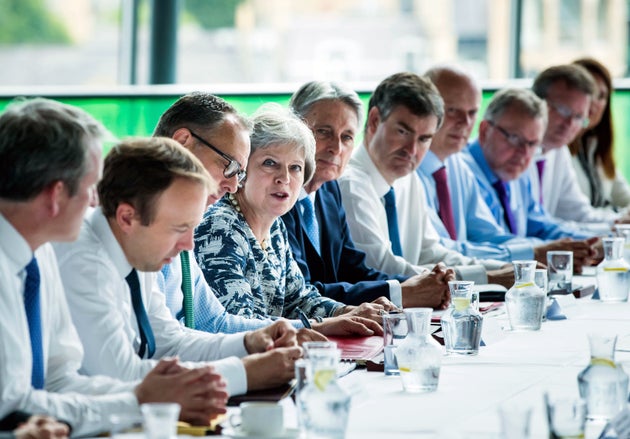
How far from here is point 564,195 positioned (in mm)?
6605

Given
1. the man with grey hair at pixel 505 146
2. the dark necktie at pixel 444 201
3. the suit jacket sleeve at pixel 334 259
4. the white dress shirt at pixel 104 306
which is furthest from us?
the man with grey hair at pixel 505 146

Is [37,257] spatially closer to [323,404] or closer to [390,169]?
[323,404]

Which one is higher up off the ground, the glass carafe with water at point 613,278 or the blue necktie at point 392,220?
the blue necktie at point 392,220

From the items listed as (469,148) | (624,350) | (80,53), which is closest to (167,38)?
(469,148)

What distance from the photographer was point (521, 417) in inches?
67.8

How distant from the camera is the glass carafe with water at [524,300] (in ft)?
10.6

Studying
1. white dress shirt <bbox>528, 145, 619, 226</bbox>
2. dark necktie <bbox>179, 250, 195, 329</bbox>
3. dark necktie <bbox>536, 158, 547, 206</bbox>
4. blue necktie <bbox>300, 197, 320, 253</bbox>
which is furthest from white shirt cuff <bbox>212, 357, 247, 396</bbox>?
white dress shirt <bbox>528, 145, 619, 226</bbox>

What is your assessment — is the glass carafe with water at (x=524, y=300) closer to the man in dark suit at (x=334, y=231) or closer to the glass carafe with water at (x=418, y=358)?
the man in dark suit at (x=334, y=231)

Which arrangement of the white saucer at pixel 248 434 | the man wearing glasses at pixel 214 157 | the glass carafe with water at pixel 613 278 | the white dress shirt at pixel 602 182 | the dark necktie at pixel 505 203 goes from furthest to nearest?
the white dress shirt at pixel 602 182
the dark necktie at pixel 505 203
the glass carafe with water at pixel 613 278
the man wearing glasses at pixel 214 157
the white saucer at pixel 248 434

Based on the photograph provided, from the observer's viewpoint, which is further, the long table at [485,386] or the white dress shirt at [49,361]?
the long table at [485,386]

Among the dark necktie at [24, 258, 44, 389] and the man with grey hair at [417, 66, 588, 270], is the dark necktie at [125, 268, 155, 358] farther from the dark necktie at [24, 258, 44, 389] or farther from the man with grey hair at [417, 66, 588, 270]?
the man with grey hair at [417, 66, 588, 270]

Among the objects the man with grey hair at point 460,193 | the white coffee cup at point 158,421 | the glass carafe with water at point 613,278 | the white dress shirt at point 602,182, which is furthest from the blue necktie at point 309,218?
the white dress shirt at point 602,182

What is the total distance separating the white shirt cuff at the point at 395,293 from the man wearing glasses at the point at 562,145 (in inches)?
102

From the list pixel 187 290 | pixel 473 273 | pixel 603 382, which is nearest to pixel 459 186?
pixel 473 273
